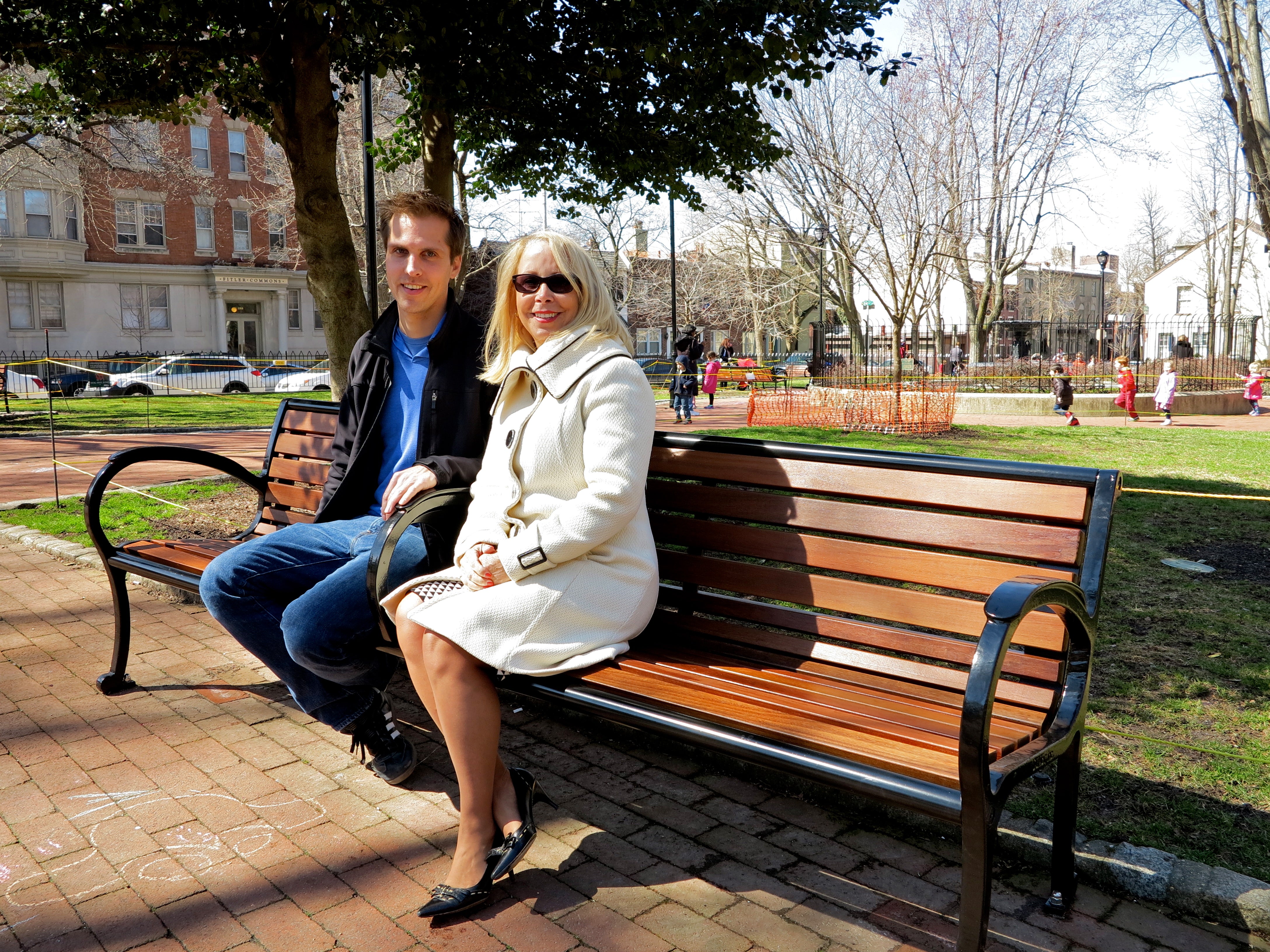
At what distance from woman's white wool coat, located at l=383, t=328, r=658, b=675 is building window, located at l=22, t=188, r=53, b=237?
139ft

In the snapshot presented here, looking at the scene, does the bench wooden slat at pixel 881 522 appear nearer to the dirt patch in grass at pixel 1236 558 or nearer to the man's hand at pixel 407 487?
the man's hand at pixel 407 487

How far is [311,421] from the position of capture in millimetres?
4641

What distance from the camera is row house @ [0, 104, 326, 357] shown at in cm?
3806

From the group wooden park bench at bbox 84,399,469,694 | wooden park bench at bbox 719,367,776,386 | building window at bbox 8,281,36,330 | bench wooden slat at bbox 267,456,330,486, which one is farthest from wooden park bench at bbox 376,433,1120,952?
building window at bbox 8,281,36,330

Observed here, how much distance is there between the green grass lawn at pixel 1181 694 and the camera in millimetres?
2943

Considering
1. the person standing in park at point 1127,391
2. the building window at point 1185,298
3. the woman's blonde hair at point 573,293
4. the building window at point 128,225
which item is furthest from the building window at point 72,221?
the building window at point 1185,298

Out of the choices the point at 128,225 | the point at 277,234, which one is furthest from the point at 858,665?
the point at 128,225

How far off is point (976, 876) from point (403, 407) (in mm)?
2395

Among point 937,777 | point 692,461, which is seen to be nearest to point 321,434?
point 692,461

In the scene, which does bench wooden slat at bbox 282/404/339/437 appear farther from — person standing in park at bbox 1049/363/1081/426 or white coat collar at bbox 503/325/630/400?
person standing in park at bbox 1049/363/1081/426

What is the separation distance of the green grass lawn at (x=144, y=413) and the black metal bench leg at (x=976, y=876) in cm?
1546

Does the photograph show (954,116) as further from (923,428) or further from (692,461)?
(692,461)

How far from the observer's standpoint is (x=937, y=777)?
6.79ft

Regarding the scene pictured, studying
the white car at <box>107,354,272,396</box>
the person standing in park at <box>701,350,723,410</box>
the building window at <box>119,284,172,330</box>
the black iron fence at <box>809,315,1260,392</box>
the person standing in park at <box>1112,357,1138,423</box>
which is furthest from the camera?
the building window at <box>119,284,172,330</box>
